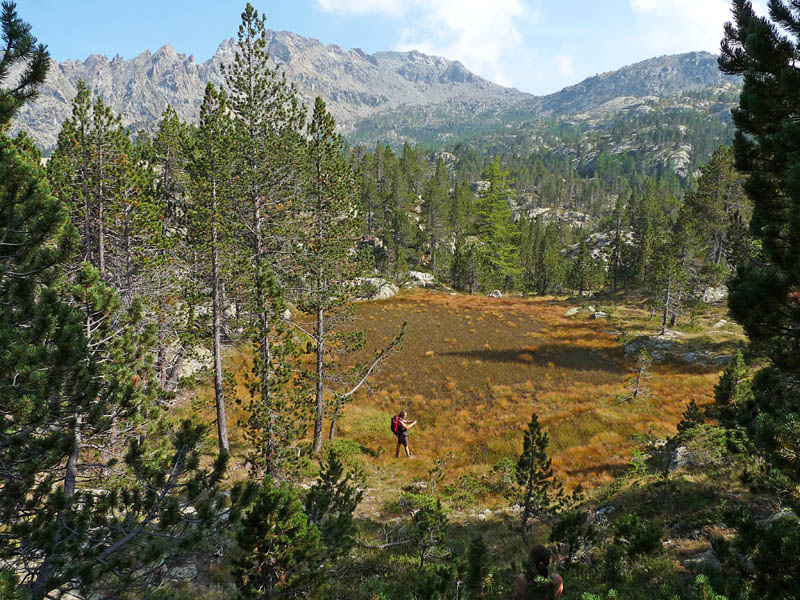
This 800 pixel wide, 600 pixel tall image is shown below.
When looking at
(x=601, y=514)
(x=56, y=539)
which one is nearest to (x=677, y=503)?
(x=601, y=514)

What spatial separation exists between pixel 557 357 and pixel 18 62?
3055cm

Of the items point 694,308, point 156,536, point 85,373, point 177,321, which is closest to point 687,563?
point 156,536

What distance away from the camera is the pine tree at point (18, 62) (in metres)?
4.83

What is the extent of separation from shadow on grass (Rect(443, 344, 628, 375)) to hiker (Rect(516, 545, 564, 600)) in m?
23.5

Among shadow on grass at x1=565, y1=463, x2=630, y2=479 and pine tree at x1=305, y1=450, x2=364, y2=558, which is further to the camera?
shadow on grass at x1=565, y1=463, x2=630, y2=479

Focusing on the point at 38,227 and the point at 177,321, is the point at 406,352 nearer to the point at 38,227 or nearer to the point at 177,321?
the point at 177,321

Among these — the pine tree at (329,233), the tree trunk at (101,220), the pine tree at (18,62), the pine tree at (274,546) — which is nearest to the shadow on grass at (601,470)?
the pine tree at (329,233)

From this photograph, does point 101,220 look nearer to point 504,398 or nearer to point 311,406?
point 311,406

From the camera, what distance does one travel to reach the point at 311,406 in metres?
13.1

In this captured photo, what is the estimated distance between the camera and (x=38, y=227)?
454 centimetres

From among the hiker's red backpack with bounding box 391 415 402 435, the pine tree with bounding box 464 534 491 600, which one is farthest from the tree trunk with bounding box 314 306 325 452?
the pine tree with bounding box 464 534 491 600

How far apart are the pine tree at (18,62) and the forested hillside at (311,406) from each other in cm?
3

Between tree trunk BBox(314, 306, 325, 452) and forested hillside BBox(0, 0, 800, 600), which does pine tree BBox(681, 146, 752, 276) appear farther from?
tree trunk BBox(314, 306, 325, 452)

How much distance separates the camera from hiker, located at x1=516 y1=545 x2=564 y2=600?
4.73m
